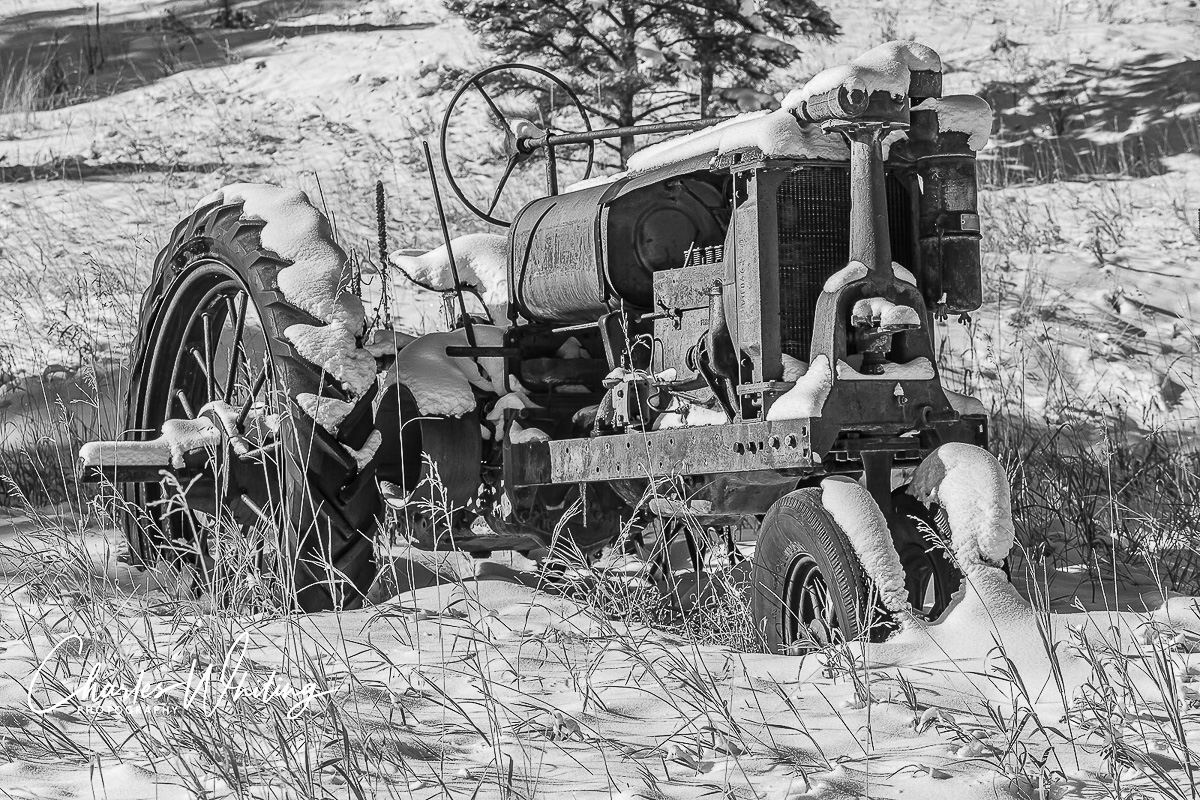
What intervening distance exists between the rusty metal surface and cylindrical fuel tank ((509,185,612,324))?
0.50m

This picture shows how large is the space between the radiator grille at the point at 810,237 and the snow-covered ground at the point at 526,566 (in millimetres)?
1047

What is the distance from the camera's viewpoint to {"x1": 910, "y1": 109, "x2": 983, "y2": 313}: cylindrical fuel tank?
394cm

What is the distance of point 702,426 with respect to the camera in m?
3.91

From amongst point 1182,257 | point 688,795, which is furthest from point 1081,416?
point 688,795

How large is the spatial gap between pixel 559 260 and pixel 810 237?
40.7 inches

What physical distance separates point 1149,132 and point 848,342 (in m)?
11.0

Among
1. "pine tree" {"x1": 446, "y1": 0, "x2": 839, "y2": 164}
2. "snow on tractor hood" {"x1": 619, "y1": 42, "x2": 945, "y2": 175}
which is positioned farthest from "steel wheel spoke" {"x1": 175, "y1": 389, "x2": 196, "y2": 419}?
"pine tree" {"x1": 446, "y1": 0, "x2": 839, "y2": 164}

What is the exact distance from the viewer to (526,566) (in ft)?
17.9

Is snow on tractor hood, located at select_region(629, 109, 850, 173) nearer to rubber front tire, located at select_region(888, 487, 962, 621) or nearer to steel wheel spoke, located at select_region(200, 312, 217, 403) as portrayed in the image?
rubber front tire, located at select_region(888, 487, 962, 621)

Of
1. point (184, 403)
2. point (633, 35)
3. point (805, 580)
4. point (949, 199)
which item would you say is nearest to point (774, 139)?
point (949, 199)

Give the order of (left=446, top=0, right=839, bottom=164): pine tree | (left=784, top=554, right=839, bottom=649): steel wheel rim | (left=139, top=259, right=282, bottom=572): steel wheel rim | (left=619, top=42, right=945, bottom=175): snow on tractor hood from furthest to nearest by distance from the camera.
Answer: (left=446, top=0, right=839, bottom=164): pine tree
(left=139, top=259, right=282, bottom=572): steel wheel rim
(left=619, top=42, right=945, bottom=175): snow on tractor hood
(left=784, top=554, right=839, bottom=649): steel wheel rim

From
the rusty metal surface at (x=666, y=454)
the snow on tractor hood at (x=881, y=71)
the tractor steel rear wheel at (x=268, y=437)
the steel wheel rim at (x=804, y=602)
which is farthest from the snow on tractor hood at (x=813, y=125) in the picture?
the tractor steel rear wheel at (x=268, y=437)

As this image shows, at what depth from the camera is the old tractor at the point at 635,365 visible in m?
3.62

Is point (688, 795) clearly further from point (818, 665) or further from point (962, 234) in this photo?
point (962, 234)
